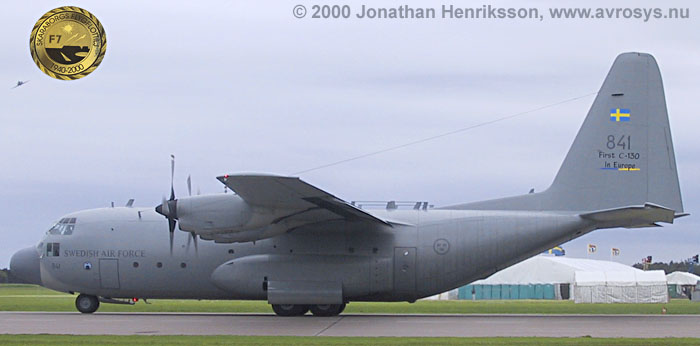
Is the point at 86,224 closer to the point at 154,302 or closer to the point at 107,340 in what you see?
the point at 107,340

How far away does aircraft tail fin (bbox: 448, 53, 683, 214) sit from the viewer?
2477 centimetres

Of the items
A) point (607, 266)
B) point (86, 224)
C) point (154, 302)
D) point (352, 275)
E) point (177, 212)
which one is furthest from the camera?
point (607, 266)

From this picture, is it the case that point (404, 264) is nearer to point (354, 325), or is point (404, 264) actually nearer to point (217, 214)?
point (354, 325)

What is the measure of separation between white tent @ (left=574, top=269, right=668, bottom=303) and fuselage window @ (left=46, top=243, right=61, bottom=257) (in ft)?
86.6

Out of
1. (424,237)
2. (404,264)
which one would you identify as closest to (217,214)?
(404,264)

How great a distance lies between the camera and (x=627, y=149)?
25.0 m

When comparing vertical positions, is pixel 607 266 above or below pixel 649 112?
below

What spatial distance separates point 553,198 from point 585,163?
1325 millimetres

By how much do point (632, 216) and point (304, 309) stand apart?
9.48 metres

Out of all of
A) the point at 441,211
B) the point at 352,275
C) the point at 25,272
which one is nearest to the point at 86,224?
the point at 25,272

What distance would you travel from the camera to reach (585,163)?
2541cm

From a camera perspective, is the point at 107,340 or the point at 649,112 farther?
the point at 649,112

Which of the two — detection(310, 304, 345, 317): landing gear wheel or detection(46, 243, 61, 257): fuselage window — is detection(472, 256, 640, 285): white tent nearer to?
detection(310, 304, 345, 317): landing gear wheel

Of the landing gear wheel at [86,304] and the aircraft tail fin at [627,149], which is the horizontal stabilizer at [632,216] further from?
the landing gear wheel at [86,304]
